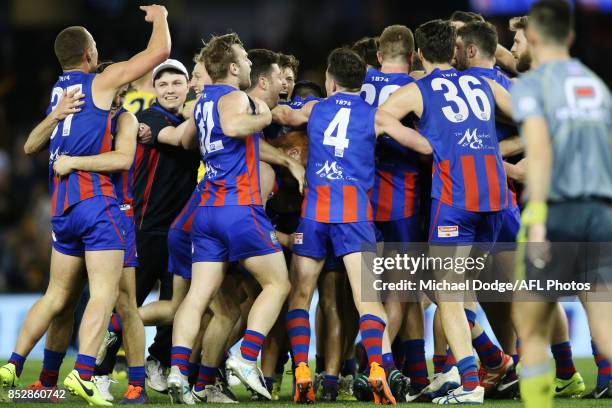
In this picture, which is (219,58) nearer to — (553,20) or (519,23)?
(519,23)

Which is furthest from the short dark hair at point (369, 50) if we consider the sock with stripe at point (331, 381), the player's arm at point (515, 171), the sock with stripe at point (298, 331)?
the sock with stripe at point (331, 381)

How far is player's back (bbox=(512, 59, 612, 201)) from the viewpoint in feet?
18.3

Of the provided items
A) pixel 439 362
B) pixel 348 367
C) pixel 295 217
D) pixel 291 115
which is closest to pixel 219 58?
pixel 291 115

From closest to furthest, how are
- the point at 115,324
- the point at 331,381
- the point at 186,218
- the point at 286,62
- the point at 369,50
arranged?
the point at 331,381 → the point at 186,218 → the point at 115,324 → the point at 286,62 → the point at 369,50

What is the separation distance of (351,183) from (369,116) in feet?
1.74

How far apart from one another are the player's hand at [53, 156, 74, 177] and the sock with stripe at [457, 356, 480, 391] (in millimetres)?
3157

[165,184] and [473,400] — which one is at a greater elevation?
[165,184]

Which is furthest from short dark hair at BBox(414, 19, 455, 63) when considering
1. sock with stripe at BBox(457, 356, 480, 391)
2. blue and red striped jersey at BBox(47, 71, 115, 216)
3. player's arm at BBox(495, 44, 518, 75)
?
blue and red striped jersey at BBox(47, 71, 115, 216)

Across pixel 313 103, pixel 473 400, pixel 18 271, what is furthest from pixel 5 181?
pixel 473 400

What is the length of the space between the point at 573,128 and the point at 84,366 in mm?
3778

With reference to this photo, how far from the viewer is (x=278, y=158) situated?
8156 mm

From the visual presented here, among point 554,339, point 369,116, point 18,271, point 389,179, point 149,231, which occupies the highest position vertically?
point 369,116

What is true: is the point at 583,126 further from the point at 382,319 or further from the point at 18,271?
the point at 18,271

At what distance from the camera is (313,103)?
27.0 ft
